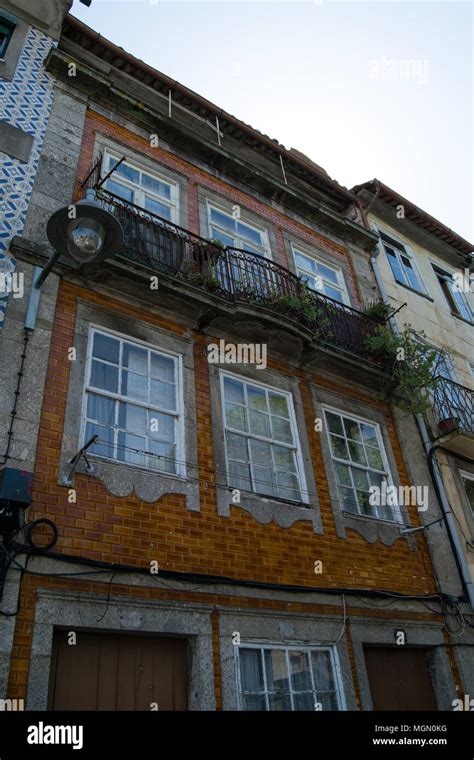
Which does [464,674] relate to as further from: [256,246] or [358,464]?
[256,246]

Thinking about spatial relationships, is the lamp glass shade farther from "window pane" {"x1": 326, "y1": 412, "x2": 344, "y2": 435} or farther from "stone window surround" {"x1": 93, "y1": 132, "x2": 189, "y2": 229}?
"window pane" {"x1": 326, "y1": 412, "x2": 344, "y2": 435}

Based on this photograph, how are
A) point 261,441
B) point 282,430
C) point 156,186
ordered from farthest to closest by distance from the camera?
1. point 156,186
2. point 282,430
3. point 261,441

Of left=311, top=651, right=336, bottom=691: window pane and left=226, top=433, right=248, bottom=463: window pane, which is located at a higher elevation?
left=226, top=433, right=248, bottom=463: window pane

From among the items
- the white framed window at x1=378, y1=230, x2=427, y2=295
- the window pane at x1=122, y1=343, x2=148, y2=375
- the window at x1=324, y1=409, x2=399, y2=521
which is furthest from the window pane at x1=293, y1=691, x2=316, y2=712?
the white framed window at x1=378, y1=230, x2=427, y2=295

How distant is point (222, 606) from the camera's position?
5.61 m

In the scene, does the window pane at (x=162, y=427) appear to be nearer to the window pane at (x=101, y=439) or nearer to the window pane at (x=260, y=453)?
the window pane at (x=101, y=439)

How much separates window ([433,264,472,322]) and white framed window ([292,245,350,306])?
3832 mm

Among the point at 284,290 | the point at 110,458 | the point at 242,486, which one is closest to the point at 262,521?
the point at 242,486

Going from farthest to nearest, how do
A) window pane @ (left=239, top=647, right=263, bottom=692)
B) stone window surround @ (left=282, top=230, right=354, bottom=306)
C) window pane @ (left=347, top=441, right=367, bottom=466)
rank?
1. stone window surround @ (left=282, top=230, right=354, bottom=306)
2. window pane @ (left=347, top=441, right=367, bottom=466)
3. window pane @ (left=239, top=647, right=263, bottom=692)

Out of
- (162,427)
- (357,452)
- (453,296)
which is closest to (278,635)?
(162,427)

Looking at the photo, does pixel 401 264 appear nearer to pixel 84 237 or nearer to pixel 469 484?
pixel 469 484

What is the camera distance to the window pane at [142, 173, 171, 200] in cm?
884

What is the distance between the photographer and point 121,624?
4.96 m

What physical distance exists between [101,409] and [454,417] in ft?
19.2
